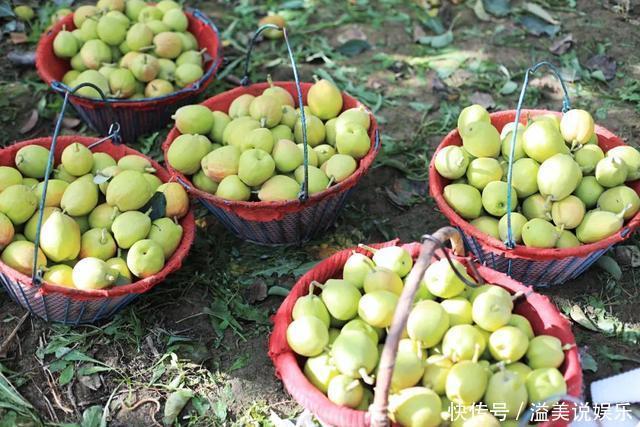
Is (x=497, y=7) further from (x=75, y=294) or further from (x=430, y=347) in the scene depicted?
(x=75, y=294)

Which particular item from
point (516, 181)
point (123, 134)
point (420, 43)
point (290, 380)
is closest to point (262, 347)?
point (290, 380)

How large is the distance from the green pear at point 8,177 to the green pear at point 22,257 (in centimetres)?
41

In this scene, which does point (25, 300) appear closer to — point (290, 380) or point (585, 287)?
point (290, 380)

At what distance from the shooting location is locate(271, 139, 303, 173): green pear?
148 inches

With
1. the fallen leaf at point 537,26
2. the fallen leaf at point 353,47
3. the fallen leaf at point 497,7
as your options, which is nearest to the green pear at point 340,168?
the fallen leaf at point 353,47

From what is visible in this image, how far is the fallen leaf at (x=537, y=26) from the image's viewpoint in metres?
5.50

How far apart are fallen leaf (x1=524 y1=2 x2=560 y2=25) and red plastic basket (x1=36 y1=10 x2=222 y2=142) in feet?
8.60

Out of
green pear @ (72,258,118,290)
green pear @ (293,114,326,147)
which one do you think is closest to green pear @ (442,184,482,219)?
green pear @ (293,114,326,147)

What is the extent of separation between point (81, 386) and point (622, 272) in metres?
2.92

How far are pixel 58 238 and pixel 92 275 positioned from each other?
27 centimetres

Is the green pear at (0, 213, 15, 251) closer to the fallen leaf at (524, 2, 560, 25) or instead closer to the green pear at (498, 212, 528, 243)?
the green pear at (498, 212, 528, 243)

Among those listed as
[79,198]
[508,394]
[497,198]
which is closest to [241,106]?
[79,198]

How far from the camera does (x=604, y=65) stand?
5.13m

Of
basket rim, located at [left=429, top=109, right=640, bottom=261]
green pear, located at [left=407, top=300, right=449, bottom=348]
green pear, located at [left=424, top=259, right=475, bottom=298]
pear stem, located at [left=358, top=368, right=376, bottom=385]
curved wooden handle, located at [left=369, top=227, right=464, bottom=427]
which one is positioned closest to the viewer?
curved wooden handle, located at [left=369, top=227, right=464, bottom=427]
